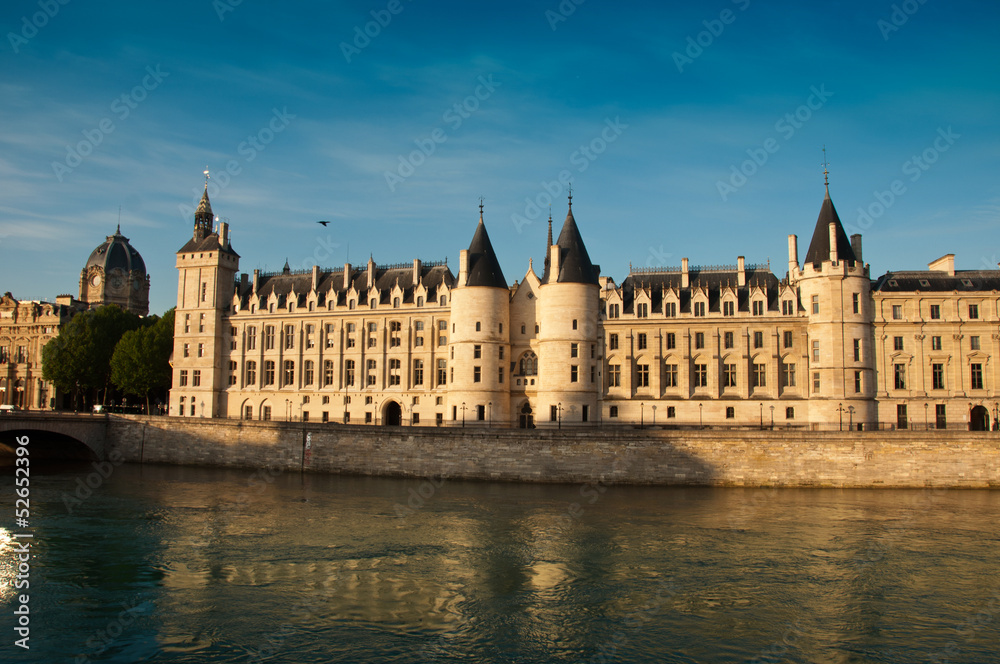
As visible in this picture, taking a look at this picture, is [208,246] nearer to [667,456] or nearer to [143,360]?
[143,360]

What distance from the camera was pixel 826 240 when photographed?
49.9 m

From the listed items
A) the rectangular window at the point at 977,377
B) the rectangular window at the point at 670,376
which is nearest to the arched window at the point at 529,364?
the rectangular window at the point at 670,376

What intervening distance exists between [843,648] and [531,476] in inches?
1026

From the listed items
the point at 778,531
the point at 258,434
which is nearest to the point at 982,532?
the point at 778,531

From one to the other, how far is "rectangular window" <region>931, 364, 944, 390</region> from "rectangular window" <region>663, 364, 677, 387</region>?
663 inches

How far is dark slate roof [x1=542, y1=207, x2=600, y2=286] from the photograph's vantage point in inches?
2029

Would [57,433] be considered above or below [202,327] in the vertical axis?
below

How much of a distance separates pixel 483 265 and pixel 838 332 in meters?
24.9

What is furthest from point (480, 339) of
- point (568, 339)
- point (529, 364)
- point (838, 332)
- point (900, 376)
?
point (900, 376)

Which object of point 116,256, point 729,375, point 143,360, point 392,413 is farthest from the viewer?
point 116,256

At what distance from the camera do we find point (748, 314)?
5162cm

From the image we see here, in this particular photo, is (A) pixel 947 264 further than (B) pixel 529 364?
No

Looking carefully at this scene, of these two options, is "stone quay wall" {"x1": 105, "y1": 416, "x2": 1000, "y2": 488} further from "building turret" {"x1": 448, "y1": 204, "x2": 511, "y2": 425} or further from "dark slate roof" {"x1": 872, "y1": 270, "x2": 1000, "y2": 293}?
"dark slate roof" {"x1": 872, "y1": 270, "x2": 1000, "y2": 293}

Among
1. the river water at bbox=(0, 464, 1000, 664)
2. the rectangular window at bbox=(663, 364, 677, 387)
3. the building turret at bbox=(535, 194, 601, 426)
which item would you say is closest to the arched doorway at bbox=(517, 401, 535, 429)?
the building turret at bbox=(535, 194, 601, 426)
